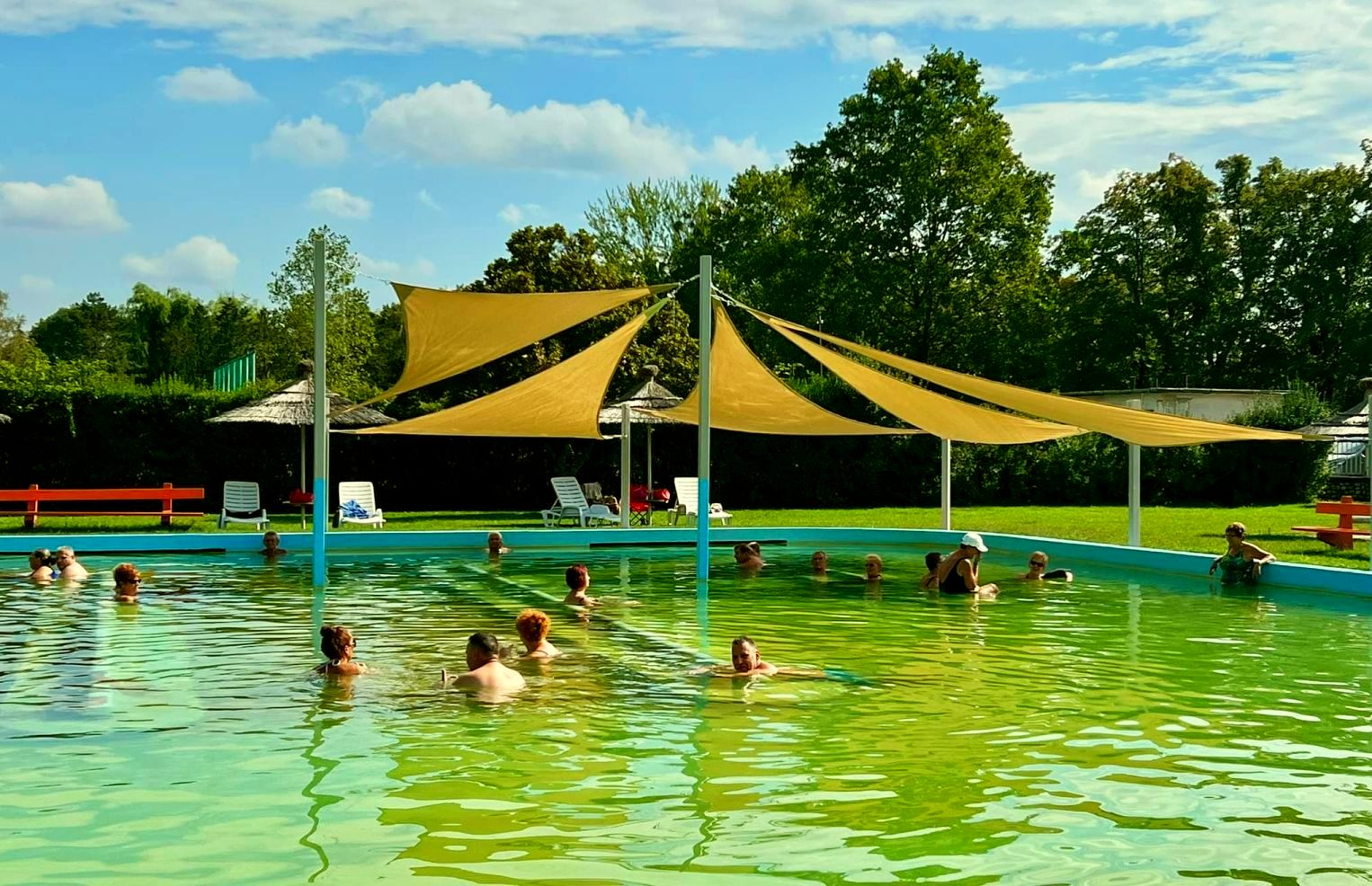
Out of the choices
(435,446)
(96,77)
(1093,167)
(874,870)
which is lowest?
(874,870)

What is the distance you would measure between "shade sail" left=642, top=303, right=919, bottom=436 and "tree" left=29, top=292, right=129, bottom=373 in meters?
47.4

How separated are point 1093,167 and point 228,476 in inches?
1197

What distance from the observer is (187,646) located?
32.9 ft

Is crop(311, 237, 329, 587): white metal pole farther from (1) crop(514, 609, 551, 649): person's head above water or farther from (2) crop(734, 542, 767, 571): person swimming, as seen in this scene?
(2) crop(734, 542, 767, 571): person swimming

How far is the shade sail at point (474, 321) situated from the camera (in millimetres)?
12344

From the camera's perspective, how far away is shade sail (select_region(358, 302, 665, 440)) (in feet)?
47.8

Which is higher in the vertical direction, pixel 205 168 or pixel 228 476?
pixel 205 168

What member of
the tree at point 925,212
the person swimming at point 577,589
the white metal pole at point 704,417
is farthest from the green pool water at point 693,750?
the tree at point 925,212

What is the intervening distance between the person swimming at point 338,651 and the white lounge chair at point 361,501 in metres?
12.0

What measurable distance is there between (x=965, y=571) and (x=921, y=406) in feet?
7.33

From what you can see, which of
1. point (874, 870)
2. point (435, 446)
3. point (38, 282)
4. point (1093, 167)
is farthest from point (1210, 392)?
point (38, 282)

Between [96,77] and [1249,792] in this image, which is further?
[96,77]

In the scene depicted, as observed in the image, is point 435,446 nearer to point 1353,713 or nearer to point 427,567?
point 427,567

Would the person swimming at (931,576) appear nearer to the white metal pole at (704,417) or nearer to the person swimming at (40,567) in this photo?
the white metal pole at (704,417)
